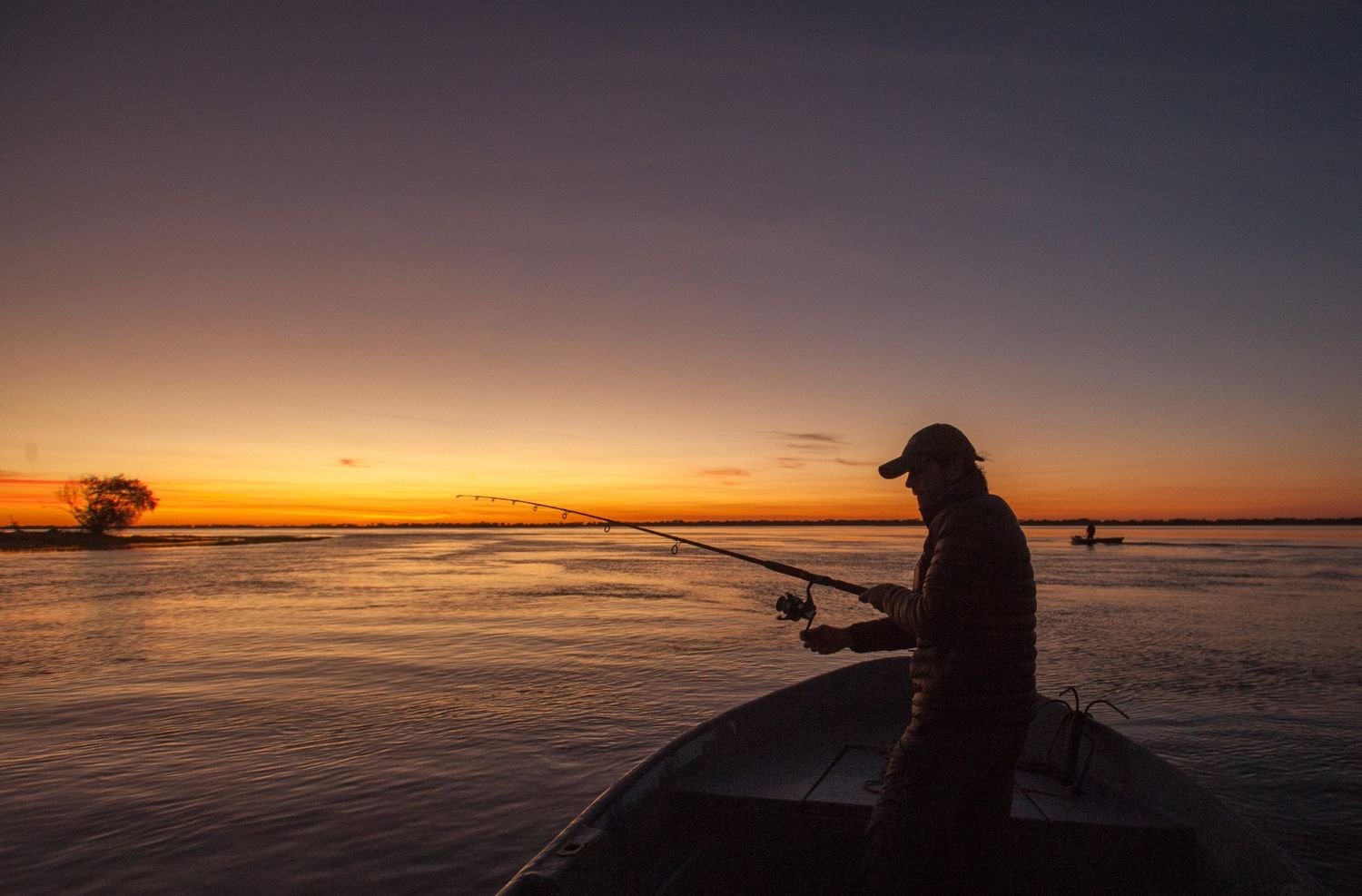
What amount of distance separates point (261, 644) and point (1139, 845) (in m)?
18.6

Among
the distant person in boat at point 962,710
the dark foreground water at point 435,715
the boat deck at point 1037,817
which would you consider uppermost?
the distant person in boat at point 962,710

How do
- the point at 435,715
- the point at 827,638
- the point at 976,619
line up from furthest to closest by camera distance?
the point at 435,715 → the point at 827,638 → the point at 976,619

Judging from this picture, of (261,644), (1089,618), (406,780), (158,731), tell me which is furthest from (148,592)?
(1089,618)

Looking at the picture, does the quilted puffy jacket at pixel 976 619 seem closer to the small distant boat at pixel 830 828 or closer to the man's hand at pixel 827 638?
the man's hand at pixel 827 638

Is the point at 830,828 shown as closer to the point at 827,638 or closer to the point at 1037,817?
the point at 1037,817

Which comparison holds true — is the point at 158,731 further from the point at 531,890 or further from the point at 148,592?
the point at 148,592

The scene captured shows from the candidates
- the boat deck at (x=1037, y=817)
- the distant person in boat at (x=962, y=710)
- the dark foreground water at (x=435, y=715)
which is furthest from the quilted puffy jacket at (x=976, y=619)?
the dark foreground water at (x=435, y=715)

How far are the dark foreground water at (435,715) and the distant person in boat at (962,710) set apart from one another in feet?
14.2

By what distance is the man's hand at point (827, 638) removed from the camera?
3.77 m

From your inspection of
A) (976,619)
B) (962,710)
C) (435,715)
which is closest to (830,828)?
(962,710)

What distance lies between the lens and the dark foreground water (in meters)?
6.59

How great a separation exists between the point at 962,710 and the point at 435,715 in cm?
985

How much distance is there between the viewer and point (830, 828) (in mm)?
4773

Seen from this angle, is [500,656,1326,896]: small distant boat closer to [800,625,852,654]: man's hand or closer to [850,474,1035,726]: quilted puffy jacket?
[800,625,852,654]: man's hand
